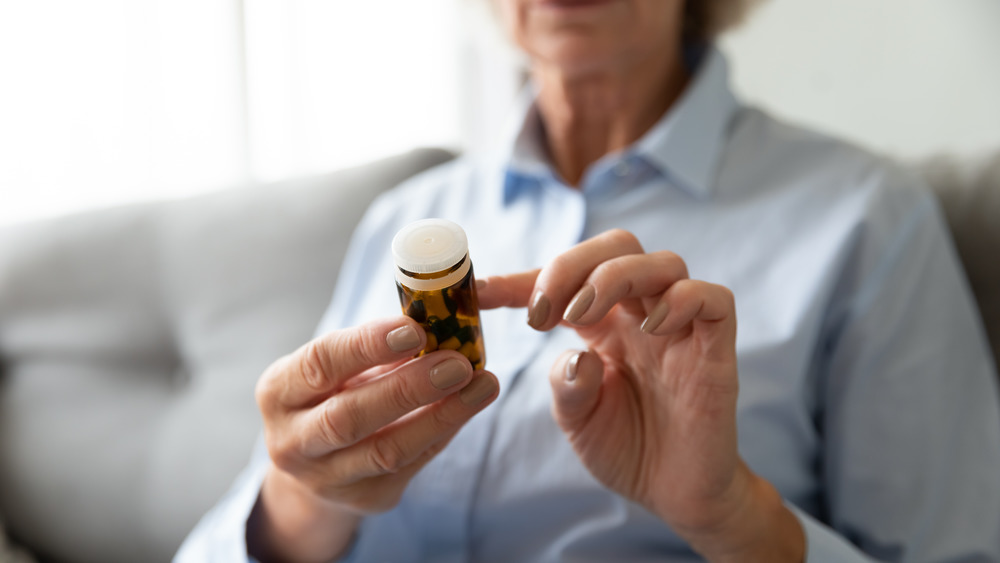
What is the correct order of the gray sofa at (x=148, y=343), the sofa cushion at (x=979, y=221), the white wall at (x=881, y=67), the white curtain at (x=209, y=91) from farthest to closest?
the white curtain at (x=209, y=91), the white wall at (x=881, y=67), the gray sofa at (x=148, y=343), the sofa cushion at (x=979, y=221)

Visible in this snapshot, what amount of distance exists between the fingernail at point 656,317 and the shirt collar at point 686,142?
1.06ft

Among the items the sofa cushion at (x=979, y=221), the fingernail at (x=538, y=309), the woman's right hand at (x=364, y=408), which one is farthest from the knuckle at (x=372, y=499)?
the sofa cushion at (x=979, y=221)

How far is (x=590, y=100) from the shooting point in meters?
0.90

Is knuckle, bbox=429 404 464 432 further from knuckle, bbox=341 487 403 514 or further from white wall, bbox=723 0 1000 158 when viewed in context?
white wall, bbox=723 0 1000 158

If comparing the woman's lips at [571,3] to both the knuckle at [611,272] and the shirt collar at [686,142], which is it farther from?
the knuckle at [611,272]

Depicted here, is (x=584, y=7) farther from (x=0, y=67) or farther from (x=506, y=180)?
(x=0, y=67)

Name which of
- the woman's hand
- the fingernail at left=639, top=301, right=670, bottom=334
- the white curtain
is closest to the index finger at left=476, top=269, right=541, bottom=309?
the woman's hand

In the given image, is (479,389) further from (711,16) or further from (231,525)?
(711,16)

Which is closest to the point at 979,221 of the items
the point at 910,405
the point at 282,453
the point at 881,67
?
the point at 910,405

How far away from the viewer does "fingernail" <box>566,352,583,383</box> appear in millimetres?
550

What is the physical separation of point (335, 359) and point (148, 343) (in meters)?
0.63

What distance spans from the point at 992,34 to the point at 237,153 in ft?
4.97

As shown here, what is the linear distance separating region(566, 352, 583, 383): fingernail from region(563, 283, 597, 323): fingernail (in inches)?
2.8

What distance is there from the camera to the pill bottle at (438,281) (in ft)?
1.47
